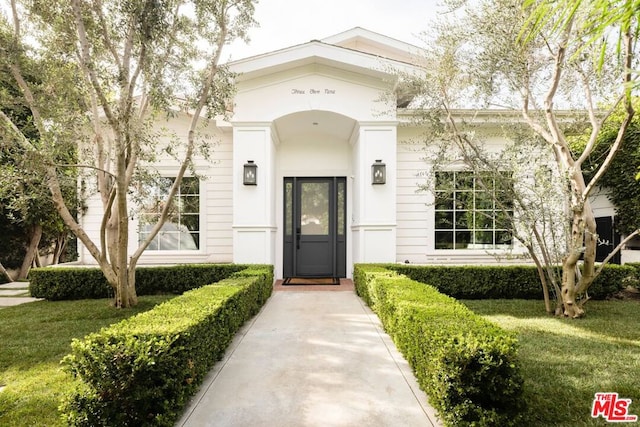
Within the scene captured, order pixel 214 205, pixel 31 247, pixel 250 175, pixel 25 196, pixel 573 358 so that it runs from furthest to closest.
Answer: pixel 31 247
pixel 214 205
pixel 250 175
pixel 25 196
pixel 573 358

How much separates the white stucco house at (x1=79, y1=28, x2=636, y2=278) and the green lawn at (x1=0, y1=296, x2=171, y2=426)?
2109 millimetres

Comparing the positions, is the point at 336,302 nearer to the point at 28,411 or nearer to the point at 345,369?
the point at 345,369

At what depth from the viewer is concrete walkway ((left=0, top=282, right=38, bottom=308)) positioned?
6.85 m

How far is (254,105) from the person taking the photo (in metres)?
7.71

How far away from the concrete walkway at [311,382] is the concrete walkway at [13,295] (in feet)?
16.6

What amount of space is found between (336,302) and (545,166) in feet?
12.0

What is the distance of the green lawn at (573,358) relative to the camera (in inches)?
108

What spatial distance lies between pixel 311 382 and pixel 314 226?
6.06 m

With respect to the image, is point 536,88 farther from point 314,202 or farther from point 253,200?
point 253,200

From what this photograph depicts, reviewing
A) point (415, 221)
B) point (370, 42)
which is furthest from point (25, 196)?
point (370, 42)

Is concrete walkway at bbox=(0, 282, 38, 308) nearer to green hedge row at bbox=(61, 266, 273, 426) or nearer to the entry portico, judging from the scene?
the entry portico

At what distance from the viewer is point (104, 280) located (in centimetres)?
701

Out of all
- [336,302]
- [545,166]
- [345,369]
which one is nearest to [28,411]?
[345,369]

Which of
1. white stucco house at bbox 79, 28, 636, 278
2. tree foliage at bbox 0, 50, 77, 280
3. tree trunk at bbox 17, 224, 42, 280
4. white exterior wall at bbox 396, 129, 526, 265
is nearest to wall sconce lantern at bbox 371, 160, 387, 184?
white stucco house at bbox 79, 28, 636, 278
